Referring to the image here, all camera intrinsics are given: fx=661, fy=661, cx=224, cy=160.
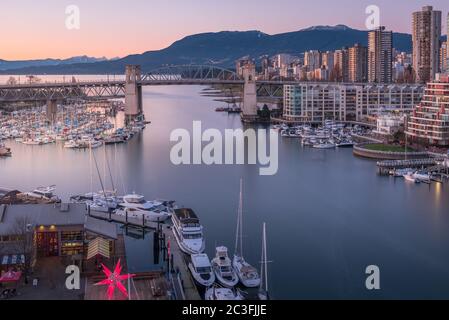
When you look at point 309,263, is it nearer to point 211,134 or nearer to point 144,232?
point 144,232

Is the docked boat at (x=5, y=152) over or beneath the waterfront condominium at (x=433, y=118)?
beneath

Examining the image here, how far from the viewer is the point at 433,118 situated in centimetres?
888

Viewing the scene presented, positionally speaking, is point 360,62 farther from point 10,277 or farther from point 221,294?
point 10,277

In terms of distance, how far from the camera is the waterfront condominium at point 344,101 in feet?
43.2

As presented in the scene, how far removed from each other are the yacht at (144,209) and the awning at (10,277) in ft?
5.99

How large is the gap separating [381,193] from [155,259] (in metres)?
3.00

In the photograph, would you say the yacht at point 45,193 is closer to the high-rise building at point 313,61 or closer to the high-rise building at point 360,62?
the high-rise building at point 360,62

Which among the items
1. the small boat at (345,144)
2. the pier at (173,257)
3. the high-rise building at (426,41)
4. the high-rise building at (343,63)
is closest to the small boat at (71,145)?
the small boat at (345,144)

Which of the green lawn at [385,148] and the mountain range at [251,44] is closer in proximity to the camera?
the green lawn at [385,148]

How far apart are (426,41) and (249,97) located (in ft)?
39.1

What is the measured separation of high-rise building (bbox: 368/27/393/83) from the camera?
27.0m

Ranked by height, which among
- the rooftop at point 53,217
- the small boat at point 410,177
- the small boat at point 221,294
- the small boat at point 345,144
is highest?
the rooftop at point 53,217

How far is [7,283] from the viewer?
3260 millimetres

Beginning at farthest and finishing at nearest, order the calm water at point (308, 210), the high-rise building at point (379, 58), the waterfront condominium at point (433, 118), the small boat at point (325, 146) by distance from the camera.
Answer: the high-rise building at point (379, 58) → the small boat at point (325, 146) → the waterfront condominium at point (433, 118) → the calm water at point (308, 210)
